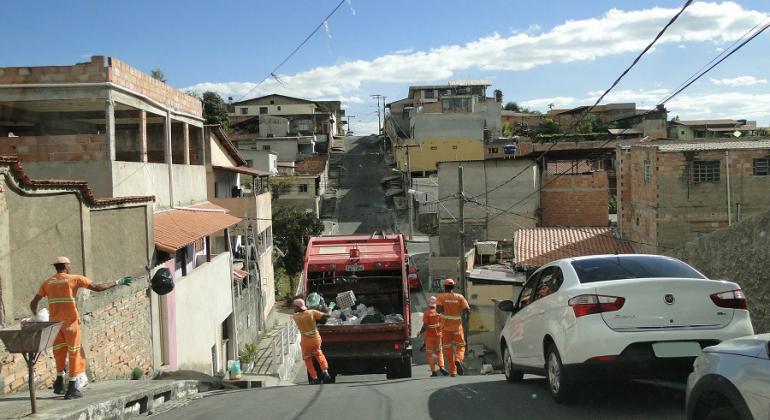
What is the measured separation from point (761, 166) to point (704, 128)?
51.4 m

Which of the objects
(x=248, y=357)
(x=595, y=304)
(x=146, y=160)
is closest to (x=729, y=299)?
(x=595, y=304)

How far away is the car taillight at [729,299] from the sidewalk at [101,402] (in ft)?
19.1

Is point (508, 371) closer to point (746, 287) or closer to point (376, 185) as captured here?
point (746, 287)

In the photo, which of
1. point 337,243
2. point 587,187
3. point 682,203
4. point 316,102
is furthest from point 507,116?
point 337,243

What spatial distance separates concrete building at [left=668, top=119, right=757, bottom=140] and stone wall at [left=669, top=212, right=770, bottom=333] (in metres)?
52.6

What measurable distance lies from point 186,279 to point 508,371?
352 inches

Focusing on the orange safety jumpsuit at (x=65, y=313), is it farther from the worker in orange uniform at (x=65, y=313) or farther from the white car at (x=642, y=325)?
the white car at (x=642, y=325)

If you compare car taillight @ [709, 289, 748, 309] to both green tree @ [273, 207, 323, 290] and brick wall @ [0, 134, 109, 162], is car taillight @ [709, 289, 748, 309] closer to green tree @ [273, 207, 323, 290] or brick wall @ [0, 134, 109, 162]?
brick wall @ [0, 134, 109, 162]

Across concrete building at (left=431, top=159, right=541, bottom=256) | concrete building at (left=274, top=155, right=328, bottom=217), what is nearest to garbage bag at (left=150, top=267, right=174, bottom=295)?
concrete building at (left=431, top=159, right=541, bottom=256)

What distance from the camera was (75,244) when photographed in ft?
33.3

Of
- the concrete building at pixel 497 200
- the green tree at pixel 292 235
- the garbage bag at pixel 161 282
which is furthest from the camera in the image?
the concrete building at pixel 497 200

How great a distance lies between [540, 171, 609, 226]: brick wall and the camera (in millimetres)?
37906

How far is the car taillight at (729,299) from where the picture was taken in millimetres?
6148

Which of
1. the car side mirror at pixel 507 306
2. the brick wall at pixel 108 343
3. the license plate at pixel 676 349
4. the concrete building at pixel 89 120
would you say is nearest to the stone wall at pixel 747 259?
the car side mirror at pixel 507 306
